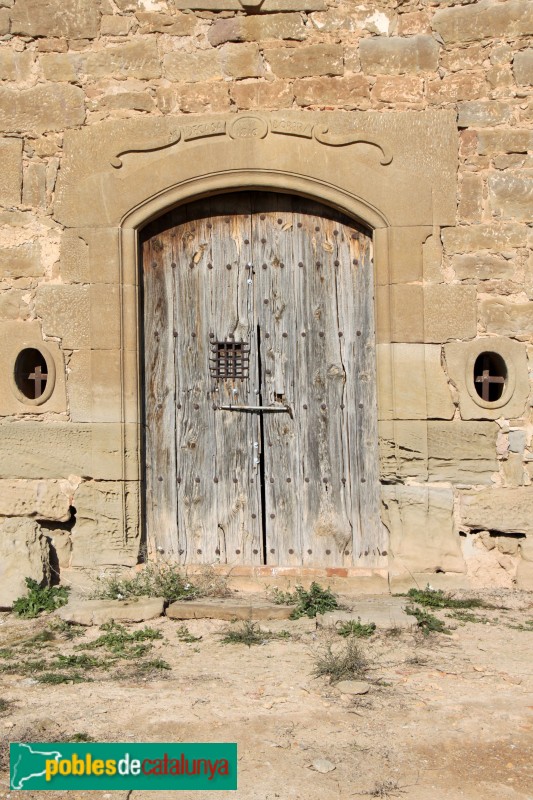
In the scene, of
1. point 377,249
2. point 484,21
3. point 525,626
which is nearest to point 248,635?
point 525,626

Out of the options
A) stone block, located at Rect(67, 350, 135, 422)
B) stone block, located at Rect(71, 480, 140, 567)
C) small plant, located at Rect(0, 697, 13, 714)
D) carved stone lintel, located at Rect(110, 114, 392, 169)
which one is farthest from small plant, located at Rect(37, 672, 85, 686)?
carved stone lintel, located at Rect(110, 114, 392, 169)

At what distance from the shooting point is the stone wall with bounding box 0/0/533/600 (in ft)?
18.1

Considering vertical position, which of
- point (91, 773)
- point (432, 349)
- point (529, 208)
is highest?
point (529, 208)

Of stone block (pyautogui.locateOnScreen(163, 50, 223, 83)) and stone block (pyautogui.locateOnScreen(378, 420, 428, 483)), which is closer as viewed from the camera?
stone block (pyautogui.locateOnScreen(378, 420, 428, 483))

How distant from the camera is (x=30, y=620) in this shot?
504cm

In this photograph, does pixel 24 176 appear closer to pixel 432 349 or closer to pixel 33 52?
pixel 33 52

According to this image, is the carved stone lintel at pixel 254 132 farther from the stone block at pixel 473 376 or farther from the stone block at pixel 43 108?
the stone block at pixel 473 376

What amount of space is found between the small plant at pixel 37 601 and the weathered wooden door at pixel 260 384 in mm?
758

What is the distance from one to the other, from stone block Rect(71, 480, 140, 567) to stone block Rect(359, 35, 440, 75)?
3.03 metres

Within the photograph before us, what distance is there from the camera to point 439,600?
5.23 meters

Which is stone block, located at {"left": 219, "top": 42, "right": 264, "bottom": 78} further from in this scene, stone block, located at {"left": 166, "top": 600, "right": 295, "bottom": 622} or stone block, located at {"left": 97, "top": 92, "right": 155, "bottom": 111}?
stone block, located at {"left": 166, "top": 600, "right": 295, "bottom": 622}

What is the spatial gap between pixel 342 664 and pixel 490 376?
2.26 metres

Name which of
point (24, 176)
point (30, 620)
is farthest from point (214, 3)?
point (30, 620)

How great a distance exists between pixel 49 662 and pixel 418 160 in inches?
143
